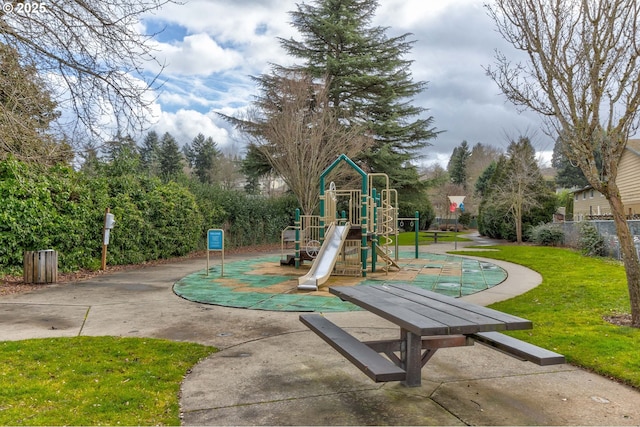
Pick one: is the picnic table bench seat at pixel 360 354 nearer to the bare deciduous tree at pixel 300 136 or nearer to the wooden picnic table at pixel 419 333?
the wooden picnic table at pixel 419 333

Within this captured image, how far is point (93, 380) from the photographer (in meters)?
3.45

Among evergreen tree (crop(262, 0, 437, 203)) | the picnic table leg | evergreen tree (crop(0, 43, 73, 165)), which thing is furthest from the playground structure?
evergreen tree (crop(262, 0, 437, 203))

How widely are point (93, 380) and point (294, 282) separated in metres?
6.16

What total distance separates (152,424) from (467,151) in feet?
193

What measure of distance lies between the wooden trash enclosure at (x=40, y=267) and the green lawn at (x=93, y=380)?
4.88 m

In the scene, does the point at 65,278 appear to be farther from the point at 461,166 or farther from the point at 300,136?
the point at 461,166

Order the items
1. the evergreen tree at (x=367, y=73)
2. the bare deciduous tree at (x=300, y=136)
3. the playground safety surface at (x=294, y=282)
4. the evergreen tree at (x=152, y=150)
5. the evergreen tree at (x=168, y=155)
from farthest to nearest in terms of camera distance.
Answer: the evergreen tree at (x=168, y=155) < the evergreen tree at (x=152, y=150) < the evergreen tree at (x=367, y=73) < the bare deciduous tree at (x=300, y=136) < the playground safety surface at (x=294, y=282)

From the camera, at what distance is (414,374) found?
3.20 meters

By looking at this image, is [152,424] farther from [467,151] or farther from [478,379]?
[467,151]

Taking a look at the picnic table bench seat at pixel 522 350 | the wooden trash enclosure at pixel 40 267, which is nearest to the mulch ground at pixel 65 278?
the wooden trash enclosure at pixel 40 267

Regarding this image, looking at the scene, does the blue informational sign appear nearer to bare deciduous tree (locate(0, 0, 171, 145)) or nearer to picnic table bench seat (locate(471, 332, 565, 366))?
bare deciduous tree (locate(0, 0, 171, 145))

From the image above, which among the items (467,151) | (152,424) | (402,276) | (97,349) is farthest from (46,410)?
(467,151)

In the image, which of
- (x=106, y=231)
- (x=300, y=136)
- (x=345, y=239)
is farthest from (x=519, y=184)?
(x=106, y=231)

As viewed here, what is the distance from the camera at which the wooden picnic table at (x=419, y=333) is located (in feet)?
9.04
